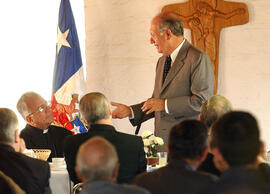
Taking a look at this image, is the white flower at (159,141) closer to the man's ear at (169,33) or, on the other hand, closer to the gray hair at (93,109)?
the gray hair at (93,109)

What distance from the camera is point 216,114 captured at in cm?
338

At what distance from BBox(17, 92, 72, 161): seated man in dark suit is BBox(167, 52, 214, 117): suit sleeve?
3.68 ft

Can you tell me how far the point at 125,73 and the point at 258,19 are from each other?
171cm

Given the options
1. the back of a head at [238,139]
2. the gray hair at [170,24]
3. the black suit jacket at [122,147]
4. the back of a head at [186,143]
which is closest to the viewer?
the back of a head at [238,139]

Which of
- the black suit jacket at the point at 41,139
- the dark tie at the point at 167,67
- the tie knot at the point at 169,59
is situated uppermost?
the tie knot at the point at 169,59

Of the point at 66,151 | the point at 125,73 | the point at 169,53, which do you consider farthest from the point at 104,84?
the point at 66,151

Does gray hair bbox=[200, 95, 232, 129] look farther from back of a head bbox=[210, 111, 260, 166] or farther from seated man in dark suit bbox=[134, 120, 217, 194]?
back of a head bbox=[210, 111, 260, 166]

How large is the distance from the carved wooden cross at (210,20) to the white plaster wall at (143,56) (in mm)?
96

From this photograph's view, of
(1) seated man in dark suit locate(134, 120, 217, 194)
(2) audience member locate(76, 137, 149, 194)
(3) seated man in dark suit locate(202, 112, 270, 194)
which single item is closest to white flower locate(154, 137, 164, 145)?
(1) seated man in dark suit locate(134, 120, 217, 194)

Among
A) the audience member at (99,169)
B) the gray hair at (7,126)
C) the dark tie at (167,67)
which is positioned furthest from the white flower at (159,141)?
the audience member at (99,169)

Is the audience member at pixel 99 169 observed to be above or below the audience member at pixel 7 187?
above

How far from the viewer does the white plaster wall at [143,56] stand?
19.1 feet

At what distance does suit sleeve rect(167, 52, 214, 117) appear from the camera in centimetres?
456

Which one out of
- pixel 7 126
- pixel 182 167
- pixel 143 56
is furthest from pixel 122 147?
pixel 143 56
